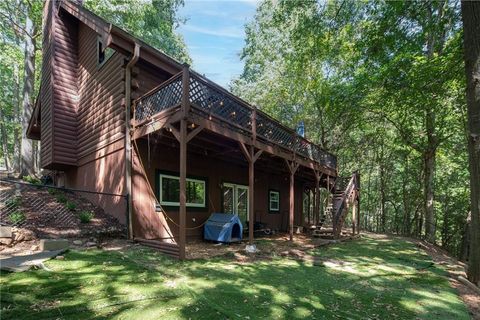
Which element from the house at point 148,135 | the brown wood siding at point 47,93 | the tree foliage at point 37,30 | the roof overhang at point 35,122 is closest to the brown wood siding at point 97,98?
the house at point 148,135

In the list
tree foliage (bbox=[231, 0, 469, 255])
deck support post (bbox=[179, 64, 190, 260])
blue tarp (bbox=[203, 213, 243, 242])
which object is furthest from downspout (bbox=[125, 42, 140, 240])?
tree foliage (bbox=[231, 0, 469, 255])

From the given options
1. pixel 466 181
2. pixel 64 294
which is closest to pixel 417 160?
pixel 466 181

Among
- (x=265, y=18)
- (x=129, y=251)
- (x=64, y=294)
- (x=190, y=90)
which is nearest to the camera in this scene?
(x=64, y=294)

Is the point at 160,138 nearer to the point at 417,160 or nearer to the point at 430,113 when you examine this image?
the point at 430,113

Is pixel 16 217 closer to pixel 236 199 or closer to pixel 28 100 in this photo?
pixel 236 199

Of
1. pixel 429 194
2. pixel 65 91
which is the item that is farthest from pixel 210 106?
pixel 429 194

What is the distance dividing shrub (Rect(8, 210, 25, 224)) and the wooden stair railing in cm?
989

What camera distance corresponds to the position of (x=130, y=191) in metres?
8.04

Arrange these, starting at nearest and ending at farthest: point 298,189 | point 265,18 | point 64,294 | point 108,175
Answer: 1. point 64,294
2. point 108,175
3. point 298,189
4. point 265,18

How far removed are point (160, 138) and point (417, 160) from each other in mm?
18874

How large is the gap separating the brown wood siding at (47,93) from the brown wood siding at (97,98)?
0.92m

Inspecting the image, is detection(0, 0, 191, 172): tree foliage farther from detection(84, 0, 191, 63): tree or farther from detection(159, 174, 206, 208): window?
detection(159, 174, 206, 208): window

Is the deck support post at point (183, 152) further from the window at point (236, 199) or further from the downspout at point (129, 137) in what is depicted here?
the window at point (236, 199)

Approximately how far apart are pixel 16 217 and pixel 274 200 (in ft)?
35.0
